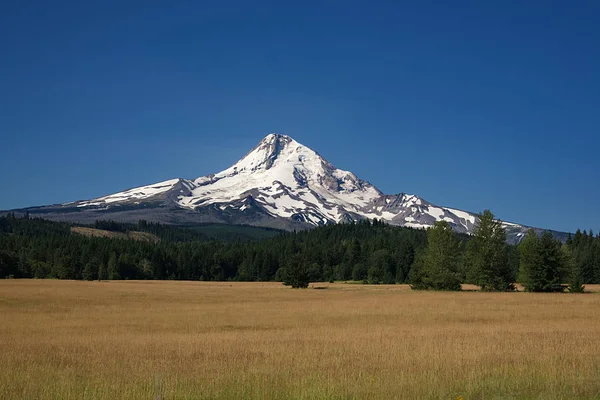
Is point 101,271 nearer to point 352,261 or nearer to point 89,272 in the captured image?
point 89,272

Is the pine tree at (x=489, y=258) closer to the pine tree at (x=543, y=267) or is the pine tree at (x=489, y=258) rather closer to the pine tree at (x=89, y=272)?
the pine tree at (x=543, y=267)

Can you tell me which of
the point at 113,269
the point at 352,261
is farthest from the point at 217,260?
the point at 352,261

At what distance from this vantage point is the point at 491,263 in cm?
8312

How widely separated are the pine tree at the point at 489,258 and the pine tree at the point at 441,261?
2609 mm

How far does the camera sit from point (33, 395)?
15195mm

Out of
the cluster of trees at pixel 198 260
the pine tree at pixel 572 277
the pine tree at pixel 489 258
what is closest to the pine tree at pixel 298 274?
the pine tree at pixel 489 258

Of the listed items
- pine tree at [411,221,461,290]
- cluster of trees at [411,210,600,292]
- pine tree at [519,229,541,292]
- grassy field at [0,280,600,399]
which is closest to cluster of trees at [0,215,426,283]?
pine tree at [411,221,461,290]

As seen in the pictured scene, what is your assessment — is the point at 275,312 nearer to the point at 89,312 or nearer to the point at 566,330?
the point at 89,312

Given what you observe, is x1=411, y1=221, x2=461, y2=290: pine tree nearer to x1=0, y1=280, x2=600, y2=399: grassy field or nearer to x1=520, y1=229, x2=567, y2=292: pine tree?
x1=520, y1=229, x2=567, y2=292: pine tree

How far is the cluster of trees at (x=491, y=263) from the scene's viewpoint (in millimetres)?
79188

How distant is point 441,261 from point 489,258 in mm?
6438

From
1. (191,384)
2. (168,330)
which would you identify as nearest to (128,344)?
(168,330)

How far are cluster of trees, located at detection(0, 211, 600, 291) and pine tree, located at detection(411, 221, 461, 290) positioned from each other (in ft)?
0.45

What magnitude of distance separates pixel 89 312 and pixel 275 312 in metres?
14.3
